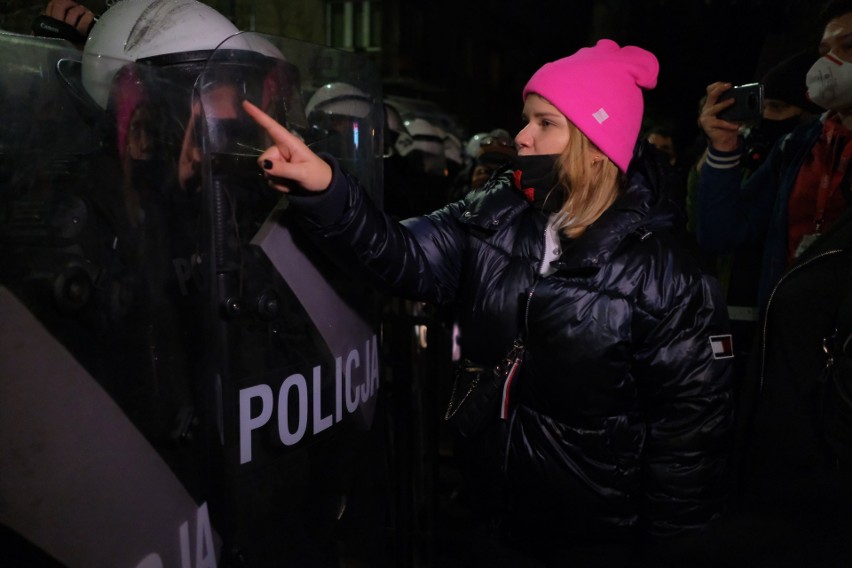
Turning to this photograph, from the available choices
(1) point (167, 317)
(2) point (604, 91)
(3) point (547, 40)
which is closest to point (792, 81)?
(2) point (604, 91)

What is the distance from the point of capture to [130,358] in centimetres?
158

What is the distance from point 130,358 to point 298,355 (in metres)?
0.49

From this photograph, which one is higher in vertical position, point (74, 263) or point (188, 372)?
point (74, 263)

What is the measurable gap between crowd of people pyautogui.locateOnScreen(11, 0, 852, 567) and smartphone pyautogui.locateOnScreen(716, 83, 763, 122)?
1.70 feet

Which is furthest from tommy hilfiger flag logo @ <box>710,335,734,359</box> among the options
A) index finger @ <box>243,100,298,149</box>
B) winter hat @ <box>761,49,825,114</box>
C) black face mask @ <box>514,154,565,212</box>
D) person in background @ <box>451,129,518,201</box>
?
person in background @ <box>451,129,518,201</box>

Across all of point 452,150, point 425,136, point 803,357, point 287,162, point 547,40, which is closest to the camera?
point 287,162

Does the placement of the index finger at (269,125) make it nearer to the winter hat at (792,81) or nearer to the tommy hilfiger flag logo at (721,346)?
the tommy hilfiger flag logo at (721,346)

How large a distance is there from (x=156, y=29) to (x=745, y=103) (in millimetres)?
2010

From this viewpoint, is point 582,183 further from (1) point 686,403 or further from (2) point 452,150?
(2) point 452,150

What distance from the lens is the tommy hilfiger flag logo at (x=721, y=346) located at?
196 cm

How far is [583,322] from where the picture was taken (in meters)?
1.93

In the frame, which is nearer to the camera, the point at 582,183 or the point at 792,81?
the point at 582,183

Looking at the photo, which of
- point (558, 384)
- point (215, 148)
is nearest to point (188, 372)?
point (215, 148)

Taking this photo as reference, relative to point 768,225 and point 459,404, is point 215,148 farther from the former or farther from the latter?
point 768,225
